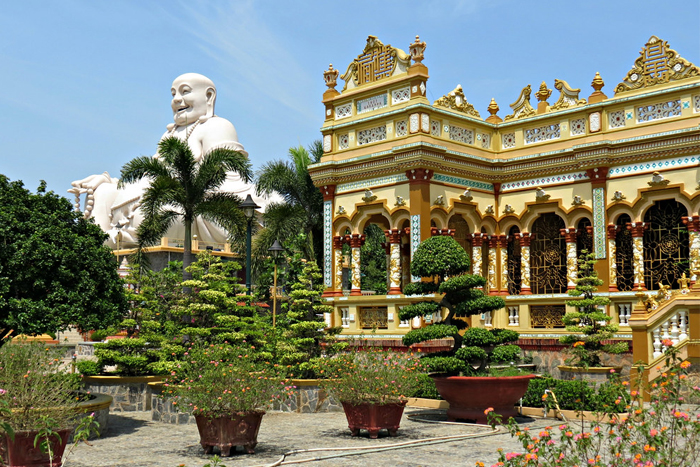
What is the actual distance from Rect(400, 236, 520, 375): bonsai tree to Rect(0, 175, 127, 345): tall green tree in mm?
5227

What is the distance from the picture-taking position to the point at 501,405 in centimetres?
1334

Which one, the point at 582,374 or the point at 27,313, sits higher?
the point at 27,313

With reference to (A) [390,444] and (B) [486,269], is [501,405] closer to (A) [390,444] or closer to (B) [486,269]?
(A) [390,444]

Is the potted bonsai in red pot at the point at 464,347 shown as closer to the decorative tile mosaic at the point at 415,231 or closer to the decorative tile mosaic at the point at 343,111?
the decorative tile mosaic at the point at 415,231

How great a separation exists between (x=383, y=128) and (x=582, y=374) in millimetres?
8307

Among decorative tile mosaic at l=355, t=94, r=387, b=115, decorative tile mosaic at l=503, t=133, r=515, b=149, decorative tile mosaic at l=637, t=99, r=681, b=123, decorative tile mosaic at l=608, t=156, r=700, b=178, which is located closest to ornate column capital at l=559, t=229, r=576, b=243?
decorative tile mosaic at l=608, t=156, r=700, b=178

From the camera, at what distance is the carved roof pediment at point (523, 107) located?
21422 mm

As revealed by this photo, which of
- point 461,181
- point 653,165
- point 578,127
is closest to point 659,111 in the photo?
point 653,165

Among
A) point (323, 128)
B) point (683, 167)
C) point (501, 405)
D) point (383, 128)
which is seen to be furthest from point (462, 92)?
point (501, 405)

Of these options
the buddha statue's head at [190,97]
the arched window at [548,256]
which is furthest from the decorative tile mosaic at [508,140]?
the buddha statue's head at [190,97]

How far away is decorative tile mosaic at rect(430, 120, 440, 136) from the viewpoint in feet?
65.7

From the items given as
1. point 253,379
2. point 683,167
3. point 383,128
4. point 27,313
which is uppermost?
point 383,128

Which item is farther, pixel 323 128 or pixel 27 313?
pixel 323 128

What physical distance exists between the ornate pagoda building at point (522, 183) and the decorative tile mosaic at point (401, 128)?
0.03 meters
